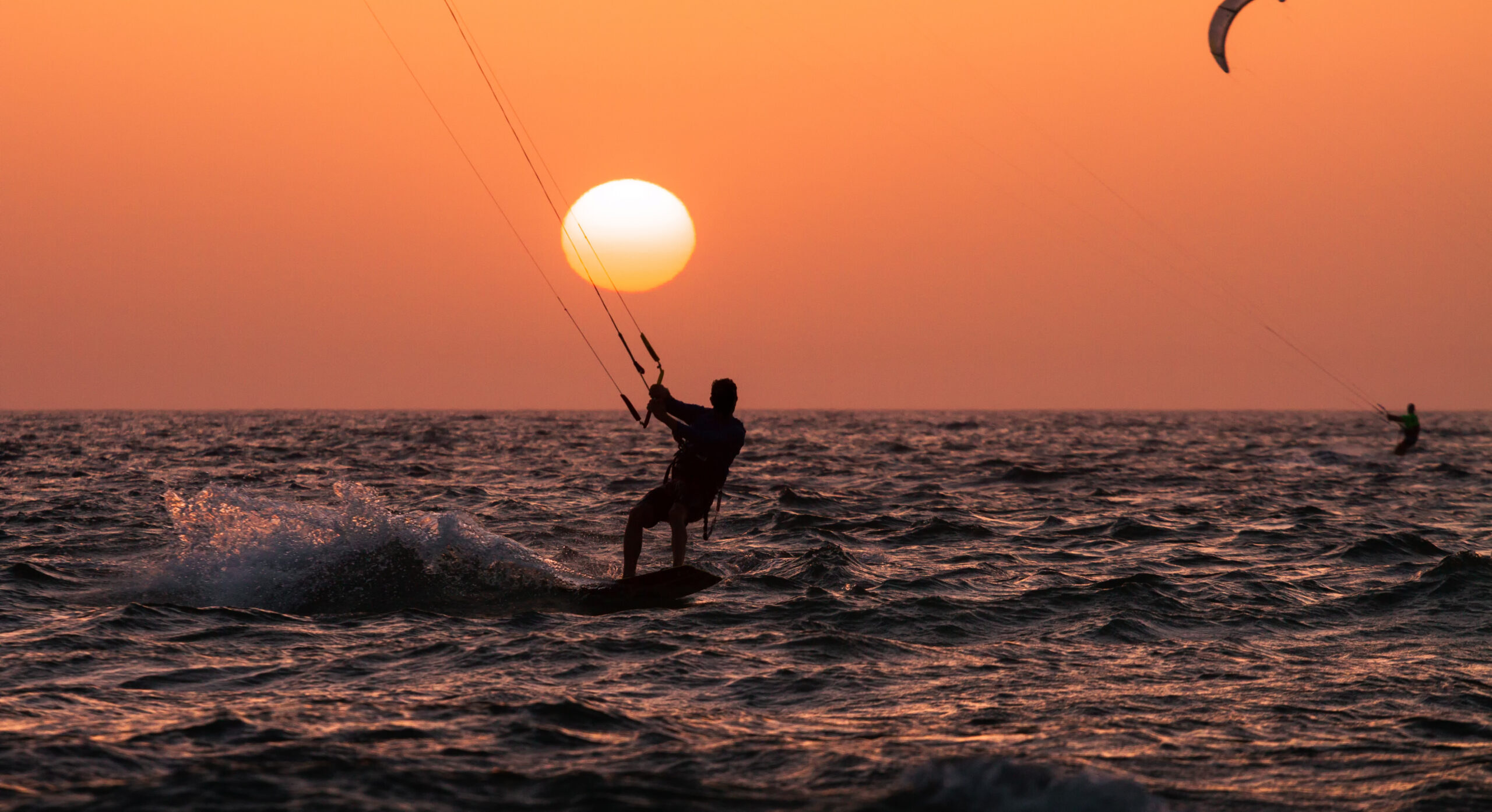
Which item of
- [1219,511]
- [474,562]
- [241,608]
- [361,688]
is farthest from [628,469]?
[361,688]

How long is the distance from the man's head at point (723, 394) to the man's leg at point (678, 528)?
96 cm

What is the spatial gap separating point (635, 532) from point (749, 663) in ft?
10.4

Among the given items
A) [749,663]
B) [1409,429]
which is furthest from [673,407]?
[1409,429]

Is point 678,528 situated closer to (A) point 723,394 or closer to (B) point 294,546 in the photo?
(A) point 723,394

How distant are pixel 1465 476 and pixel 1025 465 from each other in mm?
11601

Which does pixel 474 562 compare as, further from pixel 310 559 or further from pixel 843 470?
pixel 843 470

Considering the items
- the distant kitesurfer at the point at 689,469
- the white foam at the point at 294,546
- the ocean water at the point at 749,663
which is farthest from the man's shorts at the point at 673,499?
the white foam at the point at 294,546

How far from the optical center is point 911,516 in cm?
1956

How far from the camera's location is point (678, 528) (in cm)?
1159

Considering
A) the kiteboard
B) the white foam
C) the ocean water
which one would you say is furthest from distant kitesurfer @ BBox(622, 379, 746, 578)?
the white foam

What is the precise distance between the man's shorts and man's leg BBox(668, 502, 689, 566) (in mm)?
44

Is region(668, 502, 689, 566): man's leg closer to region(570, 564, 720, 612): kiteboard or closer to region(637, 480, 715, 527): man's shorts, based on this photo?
region(637, 480, 715, 527): man's shorts

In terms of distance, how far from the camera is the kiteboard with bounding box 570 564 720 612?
429 inches

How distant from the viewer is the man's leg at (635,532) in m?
11.4
